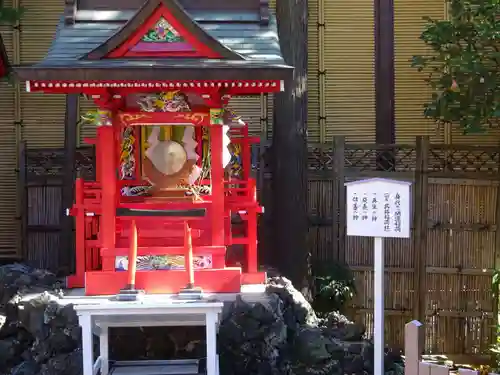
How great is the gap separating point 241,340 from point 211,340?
0.58 m

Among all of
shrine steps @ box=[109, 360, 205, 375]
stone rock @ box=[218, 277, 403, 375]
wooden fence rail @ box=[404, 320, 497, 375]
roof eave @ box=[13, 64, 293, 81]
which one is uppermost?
roof eave @ box=[13, 64, 293, 81]

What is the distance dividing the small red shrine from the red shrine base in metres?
0.01

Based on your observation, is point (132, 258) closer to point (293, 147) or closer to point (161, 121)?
point (161, 121)

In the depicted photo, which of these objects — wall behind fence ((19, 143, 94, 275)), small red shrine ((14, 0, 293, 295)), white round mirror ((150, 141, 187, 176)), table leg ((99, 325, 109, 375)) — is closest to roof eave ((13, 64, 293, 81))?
small red shrine ((14, 0, 293, 295))

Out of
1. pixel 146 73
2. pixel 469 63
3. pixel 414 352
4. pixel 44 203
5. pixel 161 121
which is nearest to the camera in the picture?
pixel 414 352

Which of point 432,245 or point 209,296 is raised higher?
point 432,245

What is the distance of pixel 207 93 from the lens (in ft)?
24.4

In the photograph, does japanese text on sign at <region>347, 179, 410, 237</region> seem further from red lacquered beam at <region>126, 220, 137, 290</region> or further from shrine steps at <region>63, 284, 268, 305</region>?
red lacquered beam at <region>126, 220, 137, 290</region>

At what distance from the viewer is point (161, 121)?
24.8 ft

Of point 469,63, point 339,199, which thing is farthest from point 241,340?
point 469,63

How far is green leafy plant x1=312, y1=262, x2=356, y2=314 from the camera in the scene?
966 cm

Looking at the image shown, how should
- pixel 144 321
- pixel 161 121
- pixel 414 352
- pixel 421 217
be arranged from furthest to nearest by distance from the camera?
pixel 421 217 → pixel 161 121 → pixel 144 321 → pixel 414 352

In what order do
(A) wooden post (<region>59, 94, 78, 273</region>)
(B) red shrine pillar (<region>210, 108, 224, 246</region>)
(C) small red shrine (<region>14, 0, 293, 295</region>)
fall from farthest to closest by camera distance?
(A) wooden post (<region>59, 94, 78, 273</region>) → (B) red shrine pillar (<region>210, 108, 224, 246</region>) → (C) small red shrine (<region>14, 0, 293, 295</region>)

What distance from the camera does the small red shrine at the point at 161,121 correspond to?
699 cm
